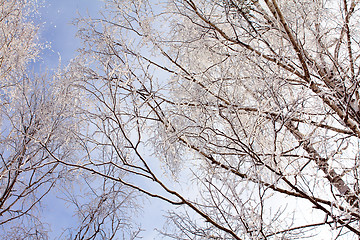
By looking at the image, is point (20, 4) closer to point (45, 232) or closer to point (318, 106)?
point (45, 232)

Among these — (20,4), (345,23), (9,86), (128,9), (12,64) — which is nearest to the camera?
A: (345,23)

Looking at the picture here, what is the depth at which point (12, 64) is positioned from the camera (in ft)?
18.0

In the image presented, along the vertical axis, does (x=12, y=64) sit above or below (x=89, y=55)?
above

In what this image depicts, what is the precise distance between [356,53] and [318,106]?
A: 36.0 inches

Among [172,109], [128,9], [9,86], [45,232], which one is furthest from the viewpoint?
[9,86]

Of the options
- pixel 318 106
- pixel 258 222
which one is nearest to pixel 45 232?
pixel 258 222

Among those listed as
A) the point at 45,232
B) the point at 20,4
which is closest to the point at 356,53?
the point at 45,232

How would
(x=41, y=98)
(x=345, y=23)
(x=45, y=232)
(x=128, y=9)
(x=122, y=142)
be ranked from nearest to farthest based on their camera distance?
(x=122, y=142) < (x=345, y=23) < (x=128, y=9) < (x=45, y=232) < (x=41, y=98)

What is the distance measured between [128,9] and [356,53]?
2.34 m

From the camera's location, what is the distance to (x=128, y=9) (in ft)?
10.6

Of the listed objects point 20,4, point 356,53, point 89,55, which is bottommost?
point 356,53

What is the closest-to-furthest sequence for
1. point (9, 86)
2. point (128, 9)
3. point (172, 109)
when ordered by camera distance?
point (172, 109) → point (128, 9) → point (9, 86)

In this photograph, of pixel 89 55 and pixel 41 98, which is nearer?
pixel 89 55

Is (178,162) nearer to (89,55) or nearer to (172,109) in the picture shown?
(172,109)
